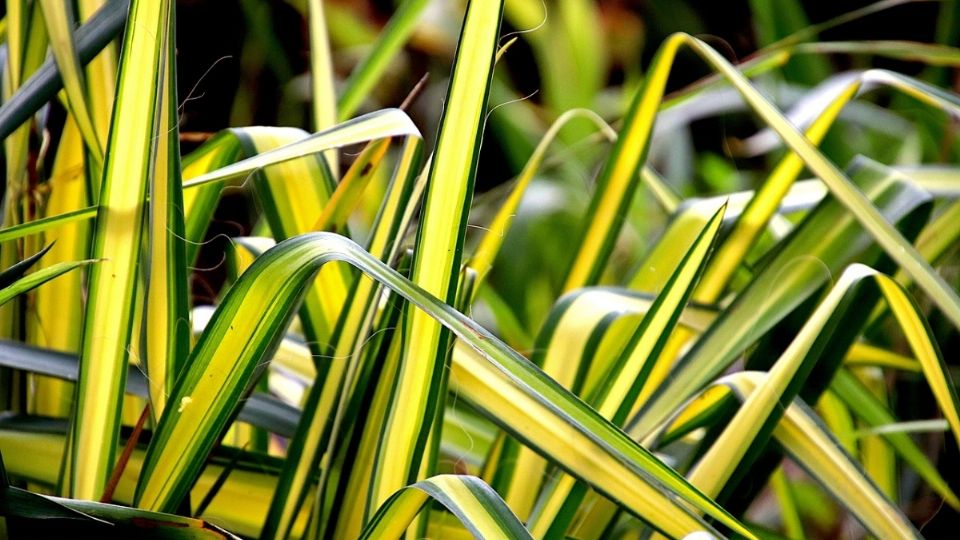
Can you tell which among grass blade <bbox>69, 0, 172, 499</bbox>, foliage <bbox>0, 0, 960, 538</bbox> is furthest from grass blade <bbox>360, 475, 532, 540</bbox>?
grass blade <bbox>69, 0, 172, 499</bbox>

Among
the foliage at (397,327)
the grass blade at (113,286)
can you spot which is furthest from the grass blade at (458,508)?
the grass blade at (113,286)

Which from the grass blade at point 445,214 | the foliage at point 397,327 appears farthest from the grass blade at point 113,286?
the grass blade at point 445,214

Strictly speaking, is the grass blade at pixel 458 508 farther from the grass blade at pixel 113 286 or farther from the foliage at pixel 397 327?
the grass blade at pixel 113 286

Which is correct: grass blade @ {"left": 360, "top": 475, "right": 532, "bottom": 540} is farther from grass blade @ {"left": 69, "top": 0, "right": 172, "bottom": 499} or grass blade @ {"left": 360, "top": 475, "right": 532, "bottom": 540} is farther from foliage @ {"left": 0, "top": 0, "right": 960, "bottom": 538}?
grass blade @ {"left": 69, "top": 0, "right": 172, "bottom": 499}

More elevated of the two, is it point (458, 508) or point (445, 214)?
point (445, 214)

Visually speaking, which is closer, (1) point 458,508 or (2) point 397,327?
(1) point 458,508

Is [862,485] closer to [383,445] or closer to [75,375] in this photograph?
[383,445]

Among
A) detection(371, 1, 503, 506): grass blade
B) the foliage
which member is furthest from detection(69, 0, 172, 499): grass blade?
detection(371, 1, 503, 506): grass blade

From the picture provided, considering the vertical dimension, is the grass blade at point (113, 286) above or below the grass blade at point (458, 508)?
above

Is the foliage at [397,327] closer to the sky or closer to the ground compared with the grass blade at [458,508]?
closer to the sky

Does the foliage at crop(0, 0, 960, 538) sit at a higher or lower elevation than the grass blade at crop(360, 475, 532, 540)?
higher

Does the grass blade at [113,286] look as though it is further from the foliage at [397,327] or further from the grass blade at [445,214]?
the grass blade at [445,214]
